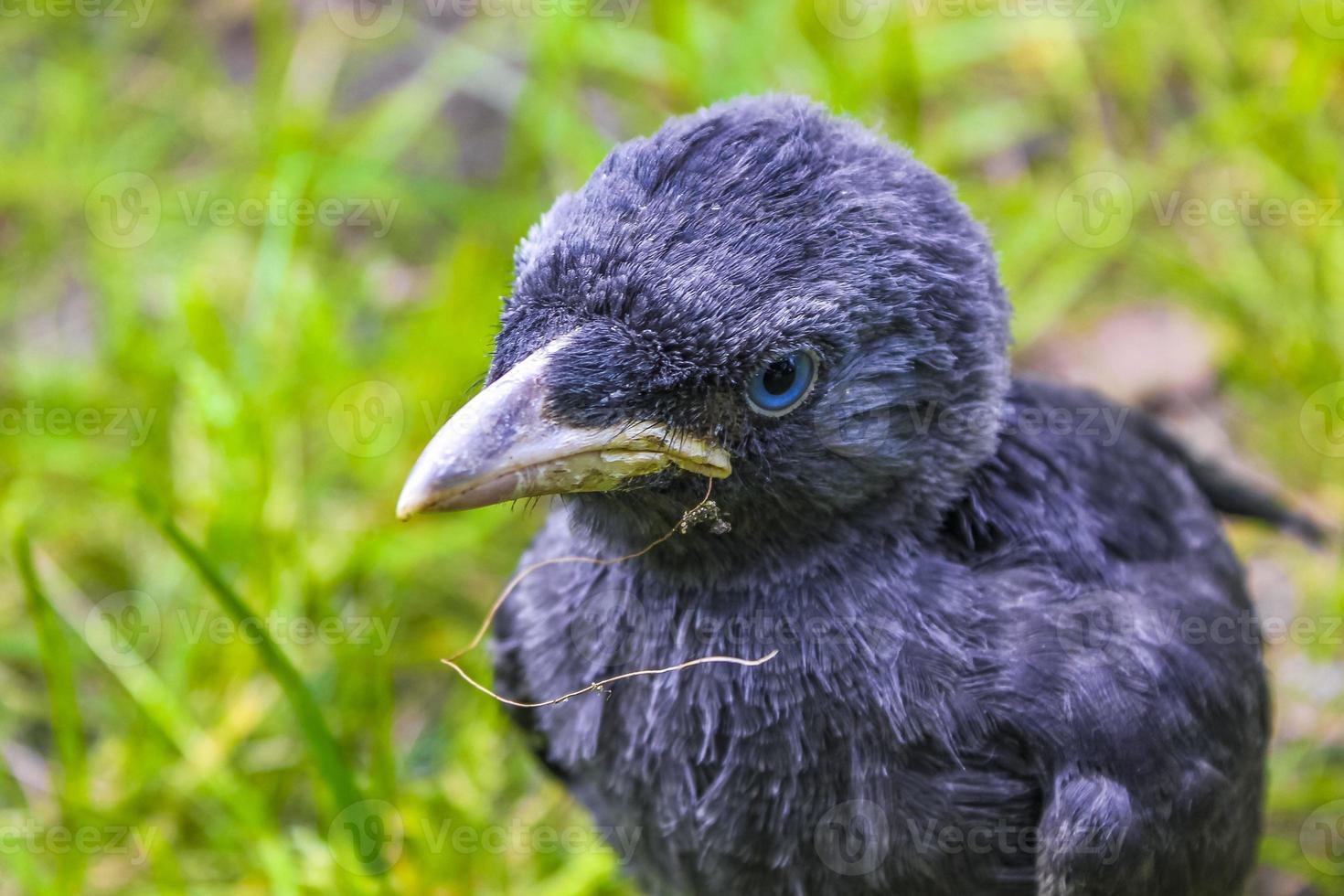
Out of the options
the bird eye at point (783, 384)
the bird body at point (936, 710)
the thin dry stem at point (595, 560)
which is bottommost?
the bird body at point (936, 710)

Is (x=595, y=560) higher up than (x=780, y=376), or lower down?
lower down

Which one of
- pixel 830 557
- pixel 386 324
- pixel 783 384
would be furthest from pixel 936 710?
pixel 386 324

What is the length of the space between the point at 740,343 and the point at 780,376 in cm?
10

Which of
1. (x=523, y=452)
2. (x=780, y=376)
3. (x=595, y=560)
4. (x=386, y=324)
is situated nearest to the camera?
(x=523, y=452)

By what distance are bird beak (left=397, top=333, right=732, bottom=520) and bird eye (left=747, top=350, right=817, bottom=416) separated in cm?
11

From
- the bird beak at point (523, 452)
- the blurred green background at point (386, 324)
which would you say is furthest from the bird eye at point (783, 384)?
the blurred green background at point (386, 324)

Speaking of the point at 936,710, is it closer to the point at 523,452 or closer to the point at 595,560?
the point at 595,560

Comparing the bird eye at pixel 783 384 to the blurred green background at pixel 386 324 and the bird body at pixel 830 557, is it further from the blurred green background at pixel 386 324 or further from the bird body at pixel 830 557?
the blurred green background at pixel 386 324

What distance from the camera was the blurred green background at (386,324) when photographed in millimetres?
3098

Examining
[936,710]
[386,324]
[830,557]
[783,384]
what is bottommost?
[936,710]

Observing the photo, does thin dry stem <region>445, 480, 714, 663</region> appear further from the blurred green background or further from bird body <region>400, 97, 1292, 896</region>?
the blurred green background

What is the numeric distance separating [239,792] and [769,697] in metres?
1.57

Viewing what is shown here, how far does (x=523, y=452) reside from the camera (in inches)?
69.3

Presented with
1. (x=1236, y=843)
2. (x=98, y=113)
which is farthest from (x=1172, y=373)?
(x=98, y=113)
